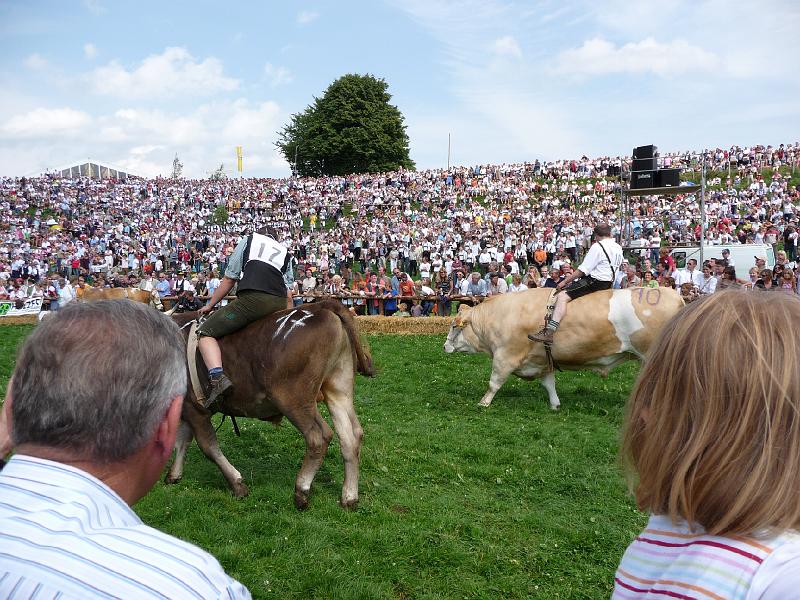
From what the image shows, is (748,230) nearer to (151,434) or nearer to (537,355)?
(537,355)

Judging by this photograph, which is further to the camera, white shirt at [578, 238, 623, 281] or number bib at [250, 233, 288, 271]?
white shirt at [578, 238, 623, 281]

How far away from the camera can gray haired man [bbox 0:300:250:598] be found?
1192mm

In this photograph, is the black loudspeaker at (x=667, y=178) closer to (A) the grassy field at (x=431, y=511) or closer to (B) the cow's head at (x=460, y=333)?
(B) the cow's head at (x=460, y=333)

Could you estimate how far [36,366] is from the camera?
1427mm

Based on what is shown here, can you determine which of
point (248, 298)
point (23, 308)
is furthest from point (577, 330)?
point (23, 308)

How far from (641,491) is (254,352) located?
16.1ft

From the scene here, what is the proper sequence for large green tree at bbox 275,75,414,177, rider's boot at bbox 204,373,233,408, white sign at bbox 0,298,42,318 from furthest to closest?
large green tree at bbox 275,75,414,177 → white sign at bbox 0,298,42,318 → rider's boot at bbox 204,373,233,408

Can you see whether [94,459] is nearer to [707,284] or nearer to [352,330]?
[352,330]

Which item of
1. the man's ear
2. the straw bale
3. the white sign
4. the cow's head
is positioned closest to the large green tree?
the white sign

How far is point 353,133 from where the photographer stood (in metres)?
65.1

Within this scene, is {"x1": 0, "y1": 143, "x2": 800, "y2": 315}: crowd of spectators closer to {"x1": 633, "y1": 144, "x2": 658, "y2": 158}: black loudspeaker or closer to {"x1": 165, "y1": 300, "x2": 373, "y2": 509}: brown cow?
{"x1": 633, "y1": 144, "x2": 658, "y2": 158}: black loudspeaker

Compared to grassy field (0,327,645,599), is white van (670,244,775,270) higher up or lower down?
higher up

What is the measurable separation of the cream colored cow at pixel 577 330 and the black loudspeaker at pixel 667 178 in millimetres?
12640

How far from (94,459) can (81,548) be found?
26 cm
